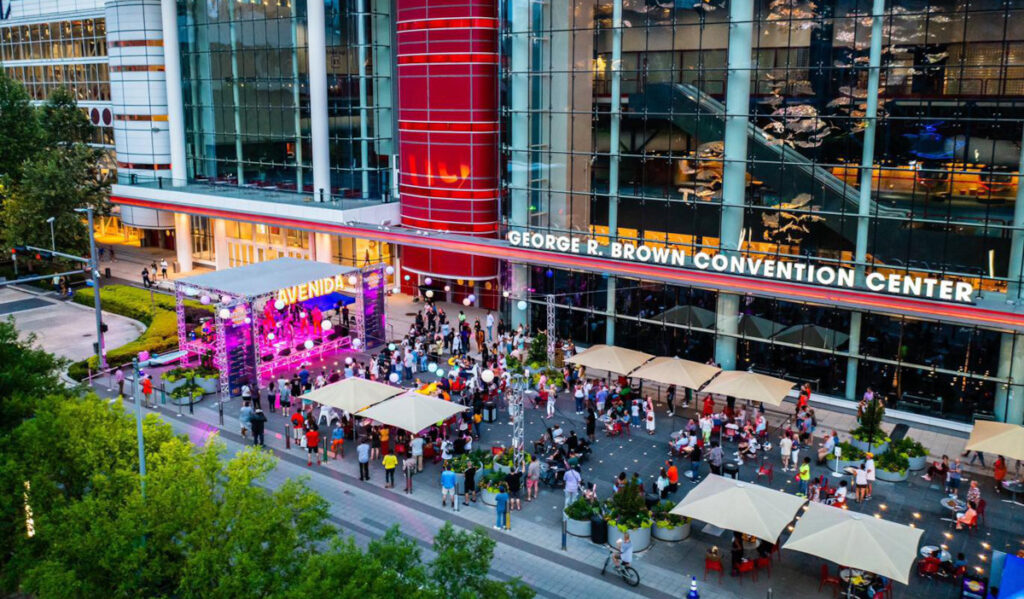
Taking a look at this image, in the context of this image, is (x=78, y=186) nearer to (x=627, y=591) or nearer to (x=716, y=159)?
(x=716, y=159)

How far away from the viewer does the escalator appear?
33406 mm

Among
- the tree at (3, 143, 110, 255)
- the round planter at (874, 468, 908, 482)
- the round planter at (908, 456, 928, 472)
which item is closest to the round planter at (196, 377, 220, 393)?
the tree at (3, 143, 110, 255)

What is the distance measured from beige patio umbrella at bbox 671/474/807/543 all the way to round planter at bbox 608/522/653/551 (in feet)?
4.84

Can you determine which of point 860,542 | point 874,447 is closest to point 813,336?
point 874,447

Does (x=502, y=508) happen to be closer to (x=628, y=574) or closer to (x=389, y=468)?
(x=628, y=574)

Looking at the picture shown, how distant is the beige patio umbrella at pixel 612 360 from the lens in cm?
3359

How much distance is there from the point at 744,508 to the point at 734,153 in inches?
714

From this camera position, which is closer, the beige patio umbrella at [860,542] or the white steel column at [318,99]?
the beige patio umbrella at [860,542]

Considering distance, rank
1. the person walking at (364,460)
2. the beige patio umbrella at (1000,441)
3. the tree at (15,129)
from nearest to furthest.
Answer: the beige patio umbrella at (1000,441), the person walking at (364,460), the tree at (15,129)

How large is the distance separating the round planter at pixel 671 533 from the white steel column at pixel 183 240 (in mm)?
43528

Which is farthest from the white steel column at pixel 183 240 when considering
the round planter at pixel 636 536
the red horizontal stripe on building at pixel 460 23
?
the round planter at pixel 636 536

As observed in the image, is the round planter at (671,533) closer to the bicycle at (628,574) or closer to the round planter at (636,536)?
the round planter at (636,536)

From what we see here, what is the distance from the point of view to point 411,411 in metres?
28.2

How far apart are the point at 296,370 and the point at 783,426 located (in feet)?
68.3
